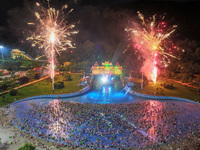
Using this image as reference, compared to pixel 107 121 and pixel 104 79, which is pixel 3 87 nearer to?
pixel 107 121

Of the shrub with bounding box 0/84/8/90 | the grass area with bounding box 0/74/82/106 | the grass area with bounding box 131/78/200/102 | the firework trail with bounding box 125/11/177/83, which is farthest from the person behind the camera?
the firework trail with bounding box 125/11/177/83

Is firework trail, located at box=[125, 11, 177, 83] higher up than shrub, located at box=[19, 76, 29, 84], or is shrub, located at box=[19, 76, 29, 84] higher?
firework trail, located at box=[125, 11, 177, 83]

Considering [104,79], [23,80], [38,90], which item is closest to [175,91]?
[104,79]

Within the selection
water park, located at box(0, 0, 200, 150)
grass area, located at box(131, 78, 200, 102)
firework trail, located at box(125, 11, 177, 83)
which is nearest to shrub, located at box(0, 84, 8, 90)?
water park, located at box(0, 0, 200, 150)

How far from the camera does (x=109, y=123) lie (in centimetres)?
2361

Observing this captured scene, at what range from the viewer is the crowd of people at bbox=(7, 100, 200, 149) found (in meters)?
19.6

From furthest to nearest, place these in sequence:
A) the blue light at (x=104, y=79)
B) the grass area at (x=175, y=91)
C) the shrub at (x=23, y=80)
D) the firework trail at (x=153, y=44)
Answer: the blue light at (x=104, y=79)
the firework trail at (x=153, y=44)
the shrub at (x=23, y=80)
the grass area at (x=175, y=91)

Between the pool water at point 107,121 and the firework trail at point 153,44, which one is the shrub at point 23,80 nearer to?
the pool water at point 107,121

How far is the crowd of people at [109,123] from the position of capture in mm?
19625

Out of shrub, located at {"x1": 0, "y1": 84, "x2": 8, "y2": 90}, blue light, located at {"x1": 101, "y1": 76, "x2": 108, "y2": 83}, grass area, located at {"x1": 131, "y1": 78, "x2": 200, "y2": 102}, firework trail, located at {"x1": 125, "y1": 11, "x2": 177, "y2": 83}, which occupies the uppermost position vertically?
firework trail, located at {"x1": 125, "y1": 11, "x2": 177, "y2": 83}

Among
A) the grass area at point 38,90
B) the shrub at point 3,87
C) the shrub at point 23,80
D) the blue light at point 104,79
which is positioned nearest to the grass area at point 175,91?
the blue light at point 104,79

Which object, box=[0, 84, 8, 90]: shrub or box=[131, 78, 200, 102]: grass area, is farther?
box=[0, 84, 8, 90]: shrub

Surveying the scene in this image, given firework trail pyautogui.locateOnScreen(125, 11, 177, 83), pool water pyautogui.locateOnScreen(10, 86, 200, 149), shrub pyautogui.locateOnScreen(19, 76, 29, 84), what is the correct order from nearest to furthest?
1. pool water pyautogui.locateOnScreen(10, 86, 200, 149)
2. shrub pyautogui.locateOnScreen(19, 76, 29, 84)
3. firework trail pyautogui.locateOnScreen(125, 11, 177, 83)

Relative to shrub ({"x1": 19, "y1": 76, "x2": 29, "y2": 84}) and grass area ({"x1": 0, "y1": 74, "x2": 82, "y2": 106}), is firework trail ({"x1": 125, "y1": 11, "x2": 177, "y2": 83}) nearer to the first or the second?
grass area ({"x1": 0, "y1": 74, "x2": 82, "y2": 106})
